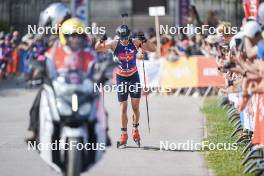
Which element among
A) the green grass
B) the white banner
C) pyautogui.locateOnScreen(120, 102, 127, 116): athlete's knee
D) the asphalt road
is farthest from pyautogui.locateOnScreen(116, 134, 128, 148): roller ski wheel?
the white banner

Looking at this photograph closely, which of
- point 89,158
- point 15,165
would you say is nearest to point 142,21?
point 15,165

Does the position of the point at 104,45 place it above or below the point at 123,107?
above

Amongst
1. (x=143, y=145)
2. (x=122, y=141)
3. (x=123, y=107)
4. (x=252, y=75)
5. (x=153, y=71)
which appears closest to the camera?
(x=252, y=75)

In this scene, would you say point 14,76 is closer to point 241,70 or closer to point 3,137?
point 3,137

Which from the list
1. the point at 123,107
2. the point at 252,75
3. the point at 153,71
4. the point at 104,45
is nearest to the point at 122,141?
the point at 123,107

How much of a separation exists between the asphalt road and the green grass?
0.68 ft

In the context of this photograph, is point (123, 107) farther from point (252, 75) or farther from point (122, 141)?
point (252, 75)

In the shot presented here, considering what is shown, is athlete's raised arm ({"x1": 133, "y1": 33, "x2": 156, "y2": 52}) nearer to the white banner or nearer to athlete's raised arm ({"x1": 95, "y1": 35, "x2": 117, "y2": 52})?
athlete's raised arm ({"x1": 95, "y1": 35, "x2": 117, "y2": 52})

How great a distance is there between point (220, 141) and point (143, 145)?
1.46 meters

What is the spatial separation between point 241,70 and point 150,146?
18.0 feet

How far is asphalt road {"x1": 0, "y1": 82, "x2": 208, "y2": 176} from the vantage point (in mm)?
12695

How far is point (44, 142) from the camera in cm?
976

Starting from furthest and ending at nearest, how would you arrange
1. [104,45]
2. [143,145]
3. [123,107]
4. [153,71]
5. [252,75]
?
[153,71] < [143,145] < [123,107] < [104,45] < [252,75]

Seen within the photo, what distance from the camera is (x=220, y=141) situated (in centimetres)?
1558
